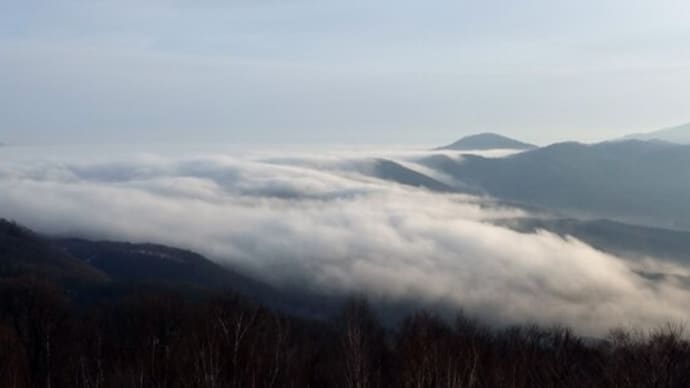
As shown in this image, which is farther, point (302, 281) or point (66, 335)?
point (302, 281)

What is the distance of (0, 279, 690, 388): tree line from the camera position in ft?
82.2

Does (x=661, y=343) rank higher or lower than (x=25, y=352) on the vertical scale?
higher

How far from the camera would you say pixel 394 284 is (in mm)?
192750

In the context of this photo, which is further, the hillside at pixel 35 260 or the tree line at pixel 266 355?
the hillside at pixel 35 260

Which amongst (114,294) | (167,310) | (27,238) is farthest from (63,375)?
(27,238)

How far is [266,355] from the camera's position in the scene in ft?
106

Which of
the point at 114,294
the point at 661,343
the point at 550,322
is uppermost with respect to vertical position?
the point at 661,343

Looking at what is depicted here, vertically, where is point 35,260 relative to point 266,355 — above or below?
below

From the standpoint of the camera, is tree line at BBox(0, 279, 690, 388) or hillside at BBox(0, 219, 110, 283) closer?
tree line at BBox(0, 279, 690, 388)

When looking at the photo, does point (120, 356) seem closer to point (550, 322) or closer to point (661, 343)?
point (661, 343)

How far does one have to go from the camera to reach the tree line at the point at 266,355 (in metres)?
25.1

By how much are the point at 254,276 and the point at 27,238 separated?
60483 millimetres

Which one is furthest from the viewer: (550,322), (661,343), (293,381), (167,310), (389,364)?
(550,322)

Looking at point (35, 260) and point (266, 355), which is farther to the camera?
point (35, 260)
